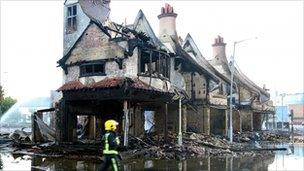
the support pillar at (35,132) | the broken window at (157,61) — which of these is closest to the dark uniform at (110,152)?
the broken window at (157,61)

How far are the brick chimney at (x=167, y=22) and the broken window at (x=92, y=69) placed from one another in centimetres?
1124

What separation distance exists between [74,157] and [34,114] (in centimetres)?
831

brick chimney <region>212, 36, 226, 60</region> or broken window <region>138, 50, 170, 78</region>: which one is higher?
brick chimney <region>212, 36, 226, 60</region>

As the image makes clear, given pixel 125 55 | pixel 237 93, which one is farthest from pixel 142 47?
pixel 237 93

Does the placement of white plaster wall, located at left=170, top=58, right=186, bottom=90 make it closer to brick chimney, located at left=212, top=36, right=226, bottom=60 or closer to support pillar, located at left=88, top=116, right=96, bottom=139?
support pillar, located at left=88, top=116, right=96, bottom=139

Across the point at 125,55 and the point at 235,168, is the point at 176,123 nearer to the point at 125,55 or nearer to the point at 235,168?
the point at 125,55

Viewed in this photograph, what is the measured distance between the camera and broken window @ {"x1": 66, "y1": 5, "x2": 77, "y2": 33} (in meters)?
30.6

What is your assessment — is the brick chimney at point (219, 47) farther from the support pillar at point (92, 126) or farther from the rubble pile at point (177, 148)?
the support pillar at point (92, 126)

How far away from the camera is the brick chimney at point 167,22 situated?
37562mm

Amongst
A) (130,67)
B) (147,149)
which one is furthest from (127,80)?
(147,149)

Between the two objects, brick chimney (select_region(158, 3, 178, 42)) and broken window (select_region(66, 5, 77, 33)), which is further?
brick chimney (select_region(158, 3, 178, 42))

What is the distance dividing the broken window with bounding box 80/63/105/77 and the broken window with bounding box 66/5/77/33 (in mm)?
4290

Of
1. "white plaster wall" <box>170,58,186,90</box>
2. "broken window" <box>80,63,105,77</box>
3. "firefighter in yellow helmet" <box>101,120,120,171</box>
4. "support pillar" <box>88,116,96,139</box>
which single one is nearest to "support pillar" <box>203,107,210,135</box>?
"white plaster wall" <box>170,58,186,90</box>

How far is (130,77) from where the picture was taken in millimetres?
26047
